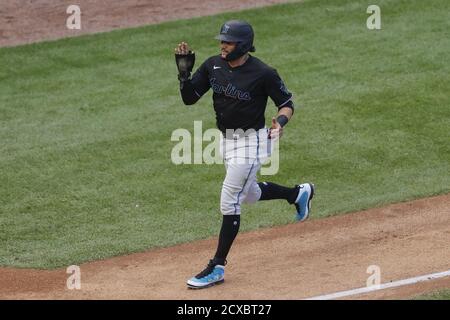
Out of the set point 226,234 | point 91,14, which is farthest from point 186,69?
point 91,14

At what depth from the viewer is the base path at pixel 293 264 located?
7.98 metres

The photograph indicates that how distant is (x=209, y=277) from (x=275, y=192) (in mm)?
1186

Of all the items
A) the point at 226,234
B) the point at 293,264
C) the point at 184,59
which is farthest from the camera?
the point at 293,264

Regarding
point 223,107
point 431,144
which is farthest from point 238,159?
point 431,144

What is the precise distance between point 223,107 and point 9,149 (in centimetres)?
442

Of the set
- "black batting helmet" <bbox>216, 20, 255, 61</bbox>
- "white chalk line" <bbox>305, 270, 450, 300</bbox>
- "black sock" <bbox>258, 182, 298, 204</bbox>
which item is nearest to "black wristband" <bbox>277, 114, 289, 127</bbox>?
"black batting helmet" <bbox>216, 20, 255, 61</bbox>

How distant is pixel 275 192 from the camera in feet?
29.2

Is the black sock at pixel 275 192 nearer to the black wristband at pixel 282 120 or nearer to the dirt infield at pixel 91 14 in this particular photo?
the black wristband at pixel 282 120

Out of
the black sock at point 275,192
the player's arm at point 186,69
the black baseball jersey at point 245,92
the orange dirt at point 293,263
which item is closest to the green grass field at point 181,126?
the orange dirt at point 293,263

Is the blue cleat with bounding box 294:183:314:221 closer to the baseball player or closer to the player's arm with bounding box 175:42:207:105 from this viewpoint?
the baseball player

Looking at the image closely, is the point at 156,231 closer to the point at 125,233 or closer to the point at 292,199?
the point at 125,233

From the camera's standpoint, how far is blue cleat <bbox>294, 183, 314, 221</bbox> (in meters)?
9.09

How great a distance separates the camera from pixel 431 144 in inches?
456

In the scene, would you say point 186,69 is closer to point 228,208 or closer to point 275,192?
point 228,208
